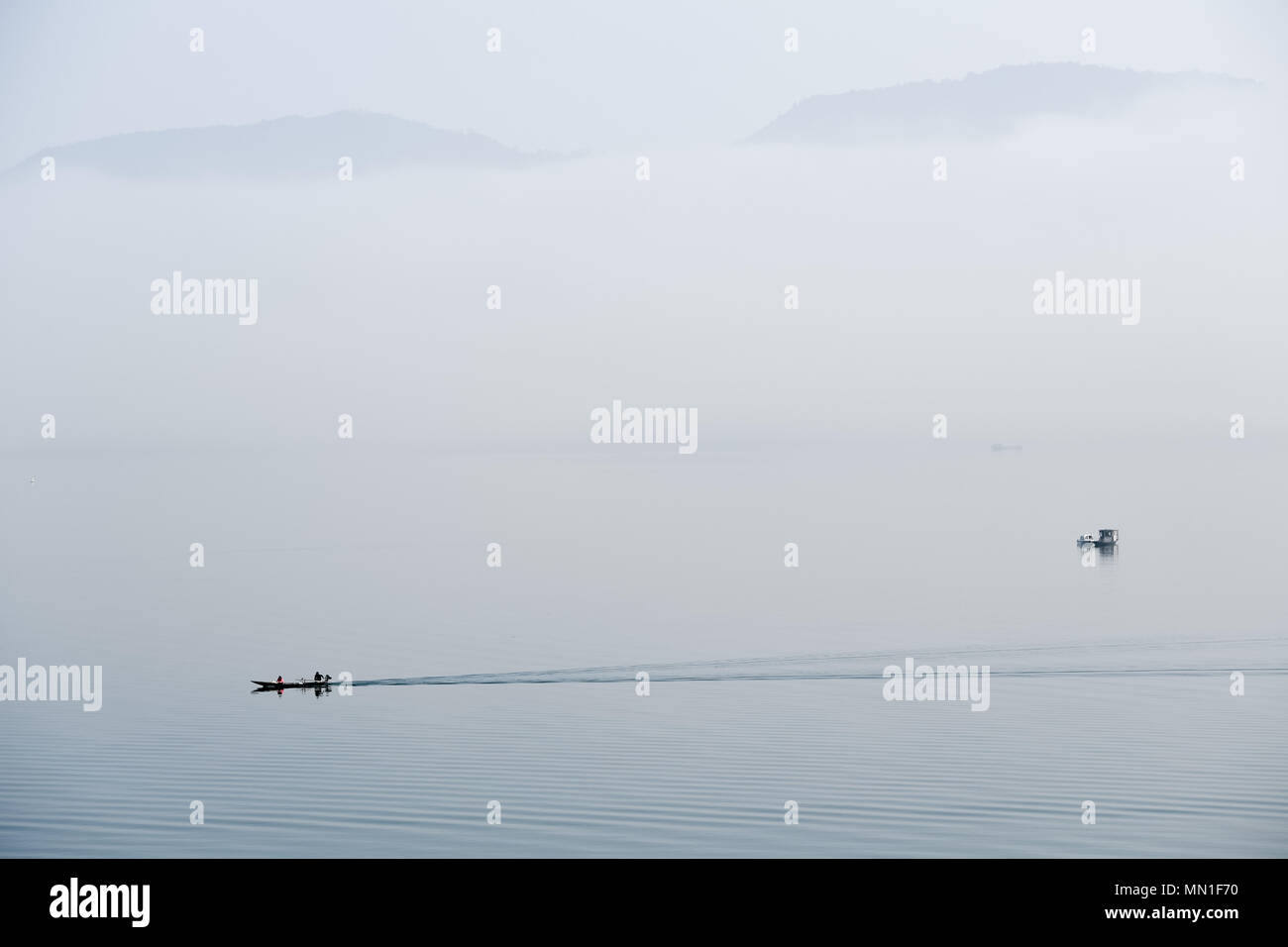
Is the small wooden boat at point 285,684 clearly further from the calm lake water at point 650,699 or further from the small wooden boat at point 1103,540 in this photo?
the small wooden boat at point 1103,540

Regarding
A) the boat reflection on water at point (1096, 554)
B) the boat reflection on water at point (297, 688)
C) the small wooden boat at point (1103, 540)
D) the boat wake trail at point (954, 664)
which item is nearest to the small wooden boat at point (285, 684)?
the boat reflection on water at point (297, 688)

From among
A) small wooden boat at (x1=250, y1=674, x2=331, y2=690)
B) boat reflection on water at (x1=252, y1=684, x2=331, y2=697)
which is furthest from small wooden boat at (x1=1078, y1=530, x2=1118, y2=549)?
boat reflection on water at (x1=252, y1=684, x2=331, y2=697)

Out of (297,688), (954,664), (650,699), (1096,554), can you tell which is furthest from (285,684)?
(1096,554)

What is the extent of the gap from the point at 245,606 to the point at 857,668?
38.2 meters

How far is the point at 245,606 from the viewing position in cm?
8762

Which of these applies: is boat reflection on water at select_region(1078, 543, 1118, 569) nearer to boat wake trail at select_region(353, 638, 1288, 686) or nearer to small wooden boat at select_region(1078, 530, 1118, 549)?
small wooden boat at select_region(1078, 530, 1118, 549)

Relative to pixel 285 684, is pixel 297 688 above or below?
below

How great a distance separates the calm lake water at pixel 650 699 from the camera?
43.8 m

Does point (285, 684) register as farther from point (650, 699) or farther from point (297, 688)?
point (650, 699)

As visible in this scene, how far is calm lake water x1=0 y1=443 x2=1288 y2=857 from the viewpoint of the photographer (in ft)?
144

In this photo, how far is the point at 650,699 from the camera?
6122 centimetres
